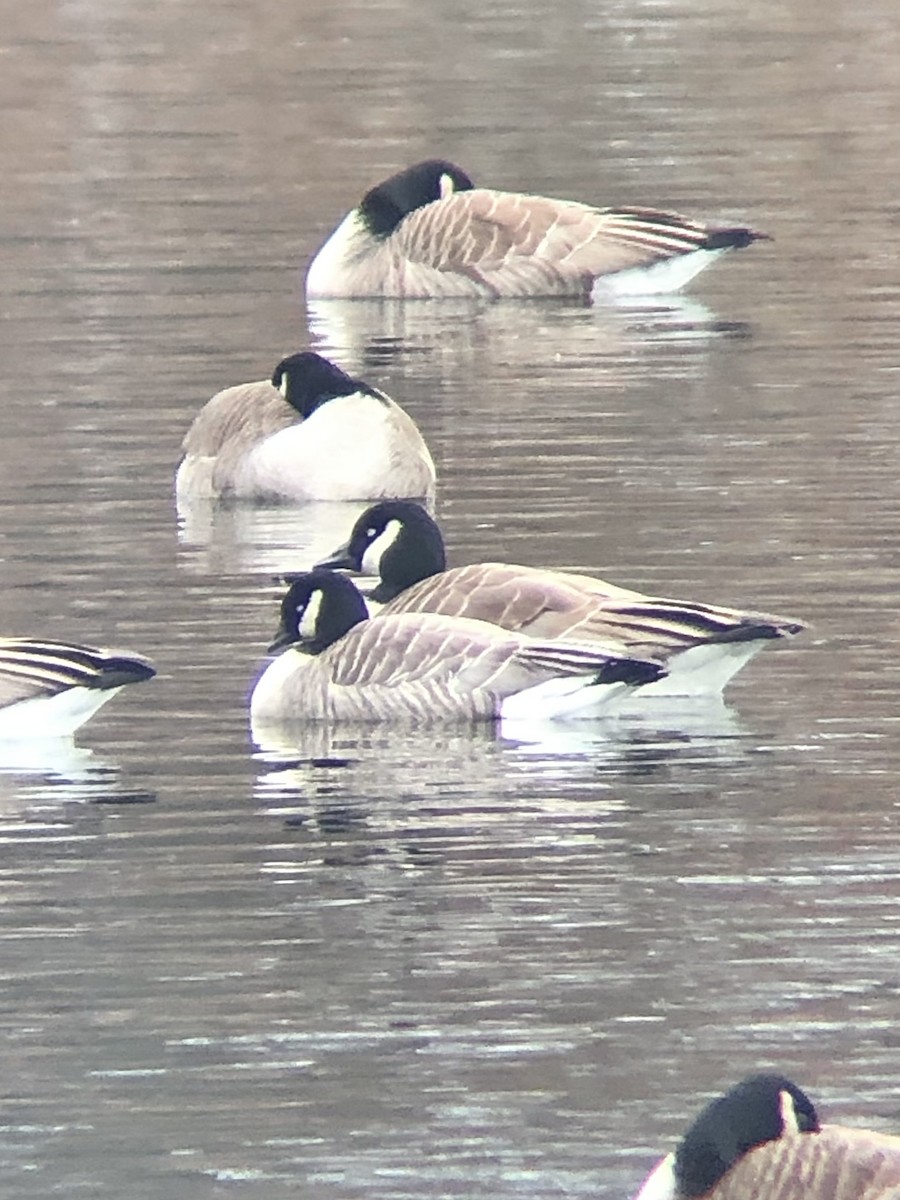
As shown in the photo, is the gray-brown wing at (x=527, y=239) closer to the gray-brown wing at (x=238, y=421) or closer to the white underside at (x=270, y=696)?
the gray-brown wing at (x=238, y=421)

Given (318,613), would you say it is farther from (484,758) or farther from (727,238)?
(727,238)

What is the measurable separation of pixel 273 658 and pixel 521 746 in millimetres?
1355

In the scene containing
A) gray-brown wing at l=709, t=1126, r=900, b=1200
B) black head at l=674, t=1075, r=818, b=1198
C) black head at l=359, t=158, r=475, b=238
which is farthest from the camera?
black head at l=359, t=158, r=475, b=238

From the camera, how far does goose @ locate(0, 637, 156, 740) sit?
1091 centimetres

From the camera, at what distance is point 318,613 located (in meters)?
11.6

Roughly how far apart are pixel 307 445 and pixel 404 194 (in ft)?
21.3

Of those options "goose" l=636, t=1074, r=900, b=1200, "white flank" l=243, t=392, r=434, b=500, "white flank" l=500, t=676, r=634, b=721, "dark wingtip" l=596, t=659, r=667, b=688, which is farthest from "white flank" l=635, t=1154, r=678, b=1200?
"white flank" l=243, t=392, r=434, b=500

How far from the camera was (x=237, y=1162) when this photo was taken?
7430 mm

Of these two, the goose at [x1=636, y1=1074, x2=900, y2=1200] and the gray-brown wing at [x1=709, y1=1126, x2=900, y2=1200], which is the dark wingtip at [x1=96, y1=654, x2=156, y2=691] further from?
the gray-brown wing at [x1=709, y1=1126, x2=900, y2=1200]

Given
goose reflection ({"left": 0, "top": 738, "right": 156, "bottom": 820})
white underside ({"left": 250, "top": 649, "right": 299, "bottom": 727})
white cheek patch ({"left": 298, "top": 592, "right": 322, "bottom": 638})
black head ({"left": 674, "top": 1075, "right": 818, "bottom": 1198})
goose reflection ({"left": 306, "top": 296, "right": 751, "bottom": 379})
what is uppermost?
black head ({"left": 674, "top": 1075, "right": 818, "bottom": 1198})

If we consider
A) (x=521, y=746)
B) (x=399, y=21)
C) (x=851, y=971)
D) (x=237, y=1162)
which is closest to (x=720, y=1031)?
(x=851, y=971)

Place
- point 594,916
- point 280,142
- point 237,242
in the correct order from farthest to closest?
1. point 280,142
2. point 237,242
3. point 594,916

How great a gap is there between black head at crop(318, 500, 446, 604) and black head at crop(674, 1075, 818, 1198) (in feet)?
18.8

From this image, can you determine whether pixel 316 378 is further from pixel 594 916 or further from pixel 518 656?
pixel 594 916
